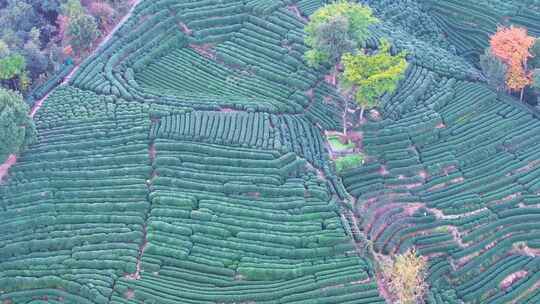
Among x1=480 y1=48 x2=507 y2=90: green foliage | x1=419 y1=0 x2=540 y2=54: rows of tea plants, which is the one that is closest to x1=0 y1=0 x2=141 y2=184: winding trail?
x1=419 y1=0 x2=540 y2=54: rows of tea plants

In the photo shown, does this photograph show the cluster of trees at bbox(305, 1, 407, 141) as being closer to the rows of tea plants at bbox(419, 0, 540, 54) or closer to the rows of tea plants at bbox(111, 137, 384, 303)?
the rows of tea plants at bbox(111, 137, 384, 303)

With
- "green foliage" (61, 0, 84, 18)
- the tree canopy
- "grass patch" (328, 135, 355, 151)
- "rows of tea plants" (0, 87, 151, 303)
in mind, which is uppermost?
"green foliage" (61, 0, 84, 18)

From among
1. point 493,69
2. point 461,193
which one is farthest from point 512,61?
point 461,193

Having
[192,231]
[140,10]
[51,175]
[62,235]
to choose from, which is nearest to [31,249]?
[62,235]

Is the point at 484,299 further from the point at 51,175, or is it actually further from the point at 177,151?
the point at 51,175

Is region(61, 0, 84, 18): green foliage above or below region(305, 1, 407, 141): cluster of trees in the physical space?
above

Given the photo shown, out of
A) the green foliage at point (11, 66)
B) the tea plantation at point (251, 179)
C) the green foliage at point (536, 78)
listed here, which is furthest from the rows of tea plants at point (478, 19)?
the green foliage at point (11, 66)

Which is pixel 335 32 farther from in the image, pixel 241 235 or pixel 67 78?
pixel 67 78
